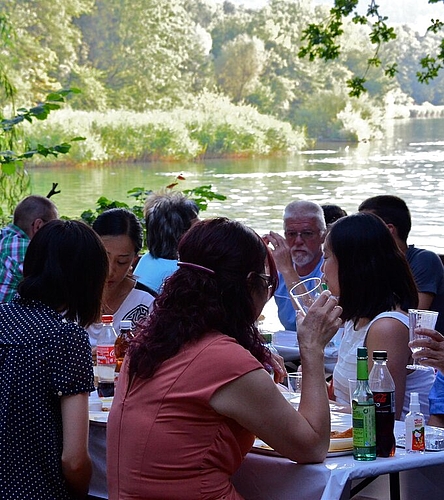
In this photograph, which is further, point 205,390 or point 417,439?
point 417,439

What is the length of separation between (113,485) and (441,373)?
3.23ft

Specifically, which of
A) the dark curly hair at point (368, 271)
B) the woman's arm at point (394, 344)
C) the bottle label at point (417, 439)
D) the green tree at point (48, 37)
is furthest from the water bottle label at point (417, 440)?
the green tree at point (48, 37)

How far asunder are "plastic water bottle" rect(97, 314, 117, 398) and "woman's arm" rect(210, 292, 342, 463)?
901 millimetres

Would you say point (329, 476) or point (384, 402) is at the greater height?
point (384, 402)

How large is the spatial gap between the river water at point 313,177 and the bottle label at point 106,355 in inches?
298

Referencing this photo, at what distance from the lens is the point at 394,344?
Result: 249 cm

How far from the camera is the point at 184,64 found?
51.1ft

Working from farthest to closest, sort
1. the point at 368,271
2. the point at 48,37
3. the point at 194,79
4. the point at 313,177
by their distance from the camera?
the point at 48,37
the point at 194,79
the point at 313,177
the point at 368,271

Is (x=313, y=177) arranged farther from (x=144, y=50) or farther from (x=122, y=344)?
(x=122, y=344)

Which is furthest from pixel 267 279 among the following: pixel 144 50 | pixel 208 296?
pixel 144 50

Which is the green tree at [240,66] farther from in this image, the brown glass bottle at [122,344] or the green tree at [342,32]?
the brown glass bottle at [122,344]

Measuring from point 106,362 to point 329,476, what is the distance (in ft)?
3.53

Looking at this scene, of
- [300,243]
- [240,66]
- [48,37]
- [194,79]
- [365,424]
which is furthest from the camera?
[48,37]

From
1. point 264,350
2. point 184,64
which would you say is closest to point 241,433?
point 264,350
